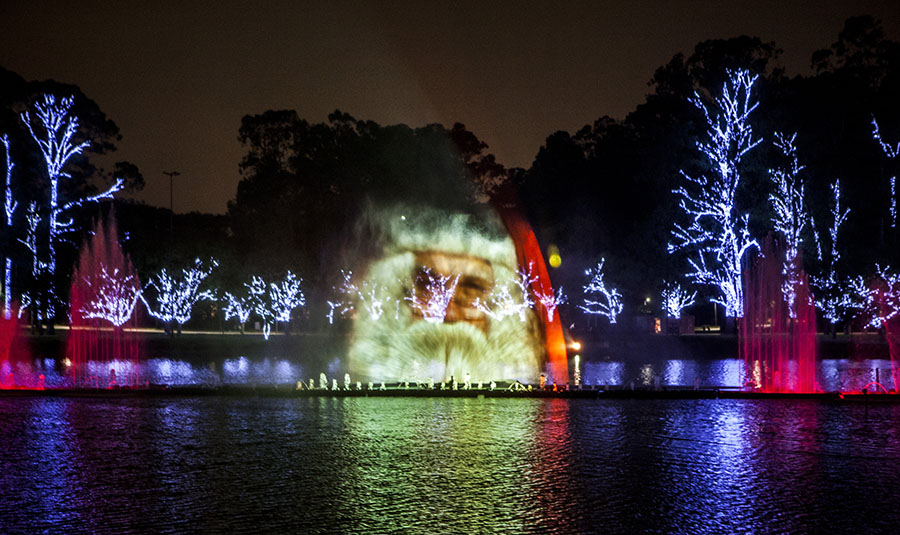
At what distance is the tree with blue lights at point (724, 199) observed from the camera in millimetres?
51062

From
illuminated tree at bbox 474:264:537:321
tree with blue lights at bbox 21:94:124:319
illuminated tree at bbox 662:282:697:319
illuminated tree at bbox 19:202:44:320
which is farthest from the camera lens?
illuminated tree at bbox 662:282:697:319

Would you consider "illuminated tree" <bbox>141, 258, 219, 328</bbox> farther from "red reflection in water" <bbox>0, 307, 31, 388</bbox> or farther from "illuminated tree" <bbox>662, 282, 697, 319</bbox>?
"illuminated tree" <bbox>662, 282, 697, 319</bbox>

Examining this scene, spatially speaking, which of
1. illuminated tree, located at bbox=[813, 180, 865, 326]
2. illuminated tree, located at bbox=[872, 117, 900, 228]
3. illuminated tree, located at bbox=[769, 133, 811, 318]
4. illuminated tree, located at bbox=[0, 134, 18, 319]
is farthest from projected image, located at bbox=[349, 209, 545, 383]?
illuminated tree, located at bbox=[872, 117, 900, 228]

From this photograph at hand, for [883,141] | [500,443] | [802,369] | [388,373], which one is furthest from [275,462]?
[883,141]

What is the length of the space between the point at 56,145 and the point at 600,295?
43.4 m

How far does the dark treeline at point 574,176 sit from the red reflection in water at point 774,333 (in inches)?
92.0

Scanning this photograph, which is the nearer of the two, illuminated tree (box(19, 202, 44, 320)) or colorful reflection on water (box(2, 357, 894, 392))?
colorful reflection on water (box(2, 357, 894, 392))

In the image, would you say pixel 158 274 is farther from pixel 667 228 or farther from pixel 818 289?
pixel 818 289

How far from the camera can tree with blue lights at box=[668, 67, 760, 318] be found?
51.1 meters

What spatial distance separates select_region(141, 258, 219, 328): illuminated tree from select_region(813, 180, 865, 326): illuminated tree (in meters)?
44.5

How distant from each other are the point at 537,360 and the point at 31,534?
31.2 m

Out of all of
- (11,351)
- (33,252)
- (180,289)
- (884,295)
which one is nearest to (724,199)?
(884,295)

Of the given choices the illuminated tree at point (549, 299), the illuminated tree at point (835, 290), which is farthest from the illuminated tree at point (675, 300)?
the illuminated tree at point (835, 290)

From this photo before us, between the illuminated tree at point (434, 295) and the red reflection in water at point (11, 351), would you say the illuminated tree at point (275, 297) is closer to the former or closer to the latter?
the illuminated tree at point (434, 295)
